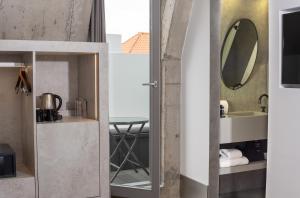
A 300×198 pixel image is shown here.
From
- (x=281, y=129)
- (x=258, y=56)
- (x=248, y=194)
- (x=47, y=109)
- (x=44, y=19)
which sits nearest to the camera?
(x=281, y=129)

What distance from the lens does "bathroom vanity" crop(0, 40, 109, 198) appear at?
9.51ft

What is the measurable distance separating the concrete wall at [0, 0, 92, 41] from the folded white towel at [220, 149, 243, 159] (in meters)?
1.70

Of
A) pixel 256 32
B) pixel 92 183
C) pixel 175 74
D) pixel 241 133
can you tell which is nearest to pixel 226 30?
pixel 256 32

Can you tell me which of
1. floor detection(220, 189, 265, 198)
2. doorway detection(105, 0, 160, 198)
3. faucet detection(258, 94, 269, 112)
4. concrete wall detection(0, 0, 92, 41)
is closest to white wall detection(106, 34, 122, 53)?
doorway detection(105, 0, 160, 198)

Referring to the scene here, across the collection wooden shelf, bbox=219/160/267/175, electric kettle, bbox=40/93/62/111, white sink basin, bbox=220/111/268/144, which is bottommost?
wooden shelf, bbox=219/160/267/175

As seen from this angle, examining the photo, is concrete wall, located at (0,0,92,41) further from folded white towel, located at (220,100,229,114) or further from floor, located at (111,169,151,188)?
folded white towel, located at (220,100,229,114)

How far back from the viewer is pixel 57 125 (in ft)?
9.73

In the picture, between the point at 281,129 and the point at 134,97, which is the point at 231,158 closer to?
the point at 281,129

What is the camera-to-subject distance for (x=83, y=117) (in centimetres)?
336

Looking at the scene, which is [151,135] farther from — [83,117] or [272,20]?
[272,20]

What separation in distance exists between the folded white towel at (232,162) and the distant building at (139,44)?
123 centimetres

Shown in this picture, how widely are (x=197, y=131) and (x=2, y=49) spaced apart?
1730mm

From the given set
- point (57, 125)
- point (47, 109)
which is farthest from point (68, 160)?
point (47, 109)

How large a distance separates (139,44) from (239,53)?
3.75 feet
